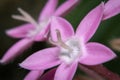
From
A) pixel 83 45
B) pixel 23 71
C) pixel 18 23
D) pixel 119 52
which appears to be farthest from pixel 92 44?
pixel 18 23

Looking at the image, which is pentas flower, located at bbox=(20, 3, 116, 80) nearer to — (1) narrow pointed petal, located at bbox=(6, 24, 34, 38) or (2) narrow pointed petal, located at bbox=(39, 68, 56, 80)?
(2) narrow pointed petal, located at bbox=(39, 68, 56, 80)

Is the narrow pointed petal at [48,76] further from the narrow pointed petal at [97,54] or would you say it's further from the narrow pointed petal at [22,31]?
the narrow pointed petal at [22,31]

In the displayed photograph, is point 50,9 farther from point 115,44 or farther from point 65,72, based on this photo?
point 65,72

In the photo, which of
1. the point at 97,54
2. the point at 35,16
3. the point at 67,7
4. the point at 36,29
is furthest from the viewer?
the point at 35,16

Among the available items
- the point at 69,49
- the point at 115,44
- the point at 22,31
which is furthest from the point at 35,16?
the point at 69,49

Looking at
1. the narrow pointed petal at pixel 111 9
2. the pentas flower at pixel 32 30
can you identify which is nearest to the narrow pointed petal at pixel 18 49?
the pentas flower at pixel 32 30

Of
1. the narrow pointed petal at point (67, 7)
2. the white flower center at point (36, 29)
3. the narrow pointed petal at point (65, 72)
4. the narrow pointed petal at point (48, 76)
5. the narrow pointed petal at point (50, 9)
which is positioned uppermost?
the narrow pointed petal at point (67, 7)
